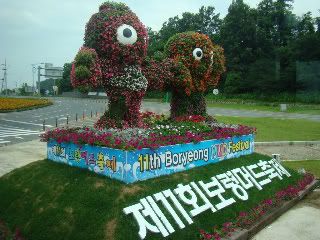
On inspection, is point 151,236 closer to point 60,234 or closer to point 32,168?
point 60,234

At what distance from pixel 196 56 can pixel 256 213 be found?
6.08m

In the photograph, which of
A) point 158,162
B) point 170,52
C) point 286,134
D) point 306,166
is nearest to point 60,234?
point 158,162

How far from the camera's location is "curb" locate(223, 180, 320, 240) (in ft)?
24.8

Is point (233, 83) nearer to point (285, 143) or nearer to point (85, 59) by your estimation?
point (285, 143)

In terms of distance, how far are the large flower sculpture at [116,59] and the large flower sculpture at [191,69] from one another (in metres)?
2.27

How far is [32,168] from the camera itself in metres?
9.67

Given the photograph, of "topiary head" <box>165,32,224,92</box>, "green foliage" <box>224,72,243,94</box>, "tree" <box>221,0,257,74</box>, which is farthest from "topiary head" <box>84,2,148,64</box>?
"tree" <box>221,0,257,74</box>

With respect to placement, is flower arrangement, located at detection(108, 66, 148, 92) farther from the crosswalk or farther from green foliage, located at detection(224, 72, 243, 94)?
green foliage, located at detection(224, 72, 243, 94)

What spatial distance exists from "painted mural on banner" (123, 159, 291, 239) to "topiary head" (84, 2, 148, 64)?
3.86 metres

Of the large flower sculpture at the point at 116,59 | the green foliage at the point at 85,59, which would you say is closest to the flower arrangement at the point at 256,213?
the large flower sculpture at the point at 116,59

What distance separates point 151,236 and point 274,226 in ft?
11.0

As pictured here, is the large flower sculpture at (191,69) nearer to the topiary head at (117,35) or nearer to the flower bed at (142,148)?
the flower bed at (142,148)

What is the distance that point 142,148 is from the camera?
7844 millimetres

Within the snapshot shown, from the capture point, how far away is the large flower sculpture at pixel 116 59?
9.57 metres
